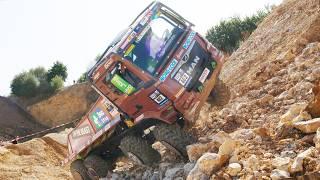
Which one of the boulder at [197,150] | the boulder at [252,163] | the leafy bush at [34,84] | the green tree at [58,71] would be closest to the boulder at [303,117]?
the boulder at [252,163]

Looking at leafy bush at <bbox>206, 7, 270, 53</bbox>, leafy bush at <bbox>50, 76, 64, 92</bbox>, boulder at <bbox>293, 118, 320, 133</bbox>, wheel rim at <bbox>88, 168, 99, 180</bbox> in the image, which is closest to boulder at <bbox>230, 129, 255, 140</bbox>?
boulder at <bbox>293, 118, 320, 133</bbox>

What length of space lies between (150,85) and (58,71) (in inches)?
888

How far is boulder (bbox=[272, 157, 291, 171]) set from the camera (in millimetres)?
4484

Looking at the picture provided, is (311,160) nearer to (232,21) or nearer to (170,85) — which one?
(170,85)

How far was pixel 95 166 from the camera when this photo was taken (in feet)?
29.2

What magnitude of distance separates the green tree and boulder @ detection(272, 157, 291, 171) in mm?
24970

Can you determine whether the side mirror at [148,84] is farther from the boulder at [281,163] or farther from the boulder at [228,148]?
the boulder at [281,163]

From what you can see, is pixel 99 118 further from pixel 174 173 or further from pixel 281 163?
pixel 281 163

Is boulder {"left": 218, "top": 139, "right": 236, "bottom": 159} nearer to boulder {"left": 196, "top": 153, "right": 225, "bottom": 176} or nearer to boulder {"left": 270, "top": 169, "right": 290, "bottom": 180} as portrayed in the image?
boulder {"left": 196, "top": 153, "right": 225, "bottom": 176}

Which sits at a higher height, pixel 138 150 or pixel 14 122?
pixel 14 122

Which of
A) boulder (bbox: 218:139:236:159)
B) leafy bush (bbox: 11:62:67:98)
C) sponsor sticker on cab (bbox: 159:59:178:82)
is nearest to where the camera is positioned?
boulder (bbox: 218:139:236:159)

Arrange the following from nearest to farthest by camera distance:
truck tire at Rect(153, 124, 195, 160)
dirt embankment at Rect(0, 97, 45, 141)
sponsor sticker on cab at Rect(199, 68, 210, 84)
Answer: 1. truck tire at Rect(153, 124, 195, 160)
2. sponsor sticker on cab at Rect(199, 68, 210, 84)
3. dirt embankment at Rect(0, 97, 45, 141)

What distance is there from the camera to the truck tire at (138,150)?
25.5 ft

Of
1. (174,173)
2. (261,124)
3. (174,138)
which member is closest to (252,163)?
(261,124)
